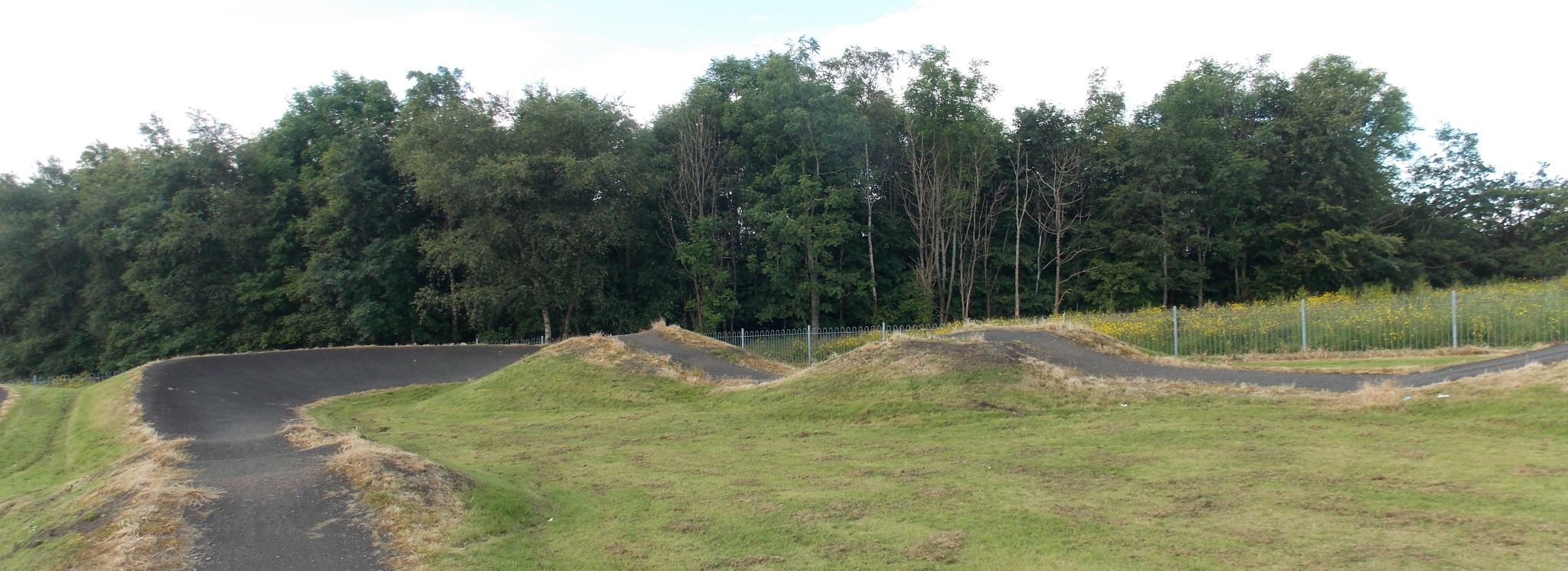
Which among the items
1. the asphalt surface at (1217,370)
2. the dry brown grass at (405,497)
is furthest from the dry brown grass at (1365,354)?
the dry brown grass at (405,497)

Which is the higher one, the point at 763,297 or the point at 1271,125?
the point at 1271,125

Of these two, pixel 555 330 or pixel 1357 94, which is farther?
pixel 555 330

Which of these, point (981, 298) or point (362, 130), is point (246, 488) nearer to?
point (362, 130)

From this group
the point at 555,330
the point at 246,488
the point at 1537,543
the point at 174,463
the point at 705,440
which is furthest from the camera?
the point at 555,330

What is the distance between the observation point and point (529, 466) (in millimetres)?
10922

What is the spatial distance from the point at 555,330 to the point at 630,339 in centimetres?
1508

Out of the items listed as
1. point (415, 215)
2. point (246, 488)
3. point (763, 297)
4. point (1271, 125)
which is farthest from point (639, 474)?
point (1271, 125)

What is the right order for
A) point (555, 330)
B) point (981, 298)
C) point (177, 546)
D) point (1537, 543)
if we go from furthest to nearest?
point (981, 298) → point (555, 330) → point (177, 546) → point (1537, 543)

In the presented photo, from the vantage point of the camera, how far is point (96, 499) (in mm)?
8133

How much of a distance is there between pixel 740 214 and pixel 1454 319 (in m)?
25.6

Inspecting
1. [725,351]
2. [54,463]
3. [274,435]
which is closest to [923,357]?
[725,351]

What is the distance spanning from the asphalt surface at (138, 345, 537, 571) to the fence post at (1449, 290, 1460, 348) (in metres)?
20.8

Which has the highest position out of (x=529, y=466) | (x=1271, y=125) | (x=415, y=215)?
(x=1271, y=125)

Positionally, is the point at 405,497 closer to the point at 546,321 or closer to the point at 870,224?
the point at 546,321
